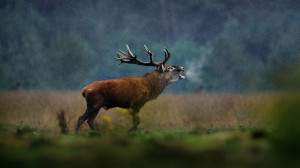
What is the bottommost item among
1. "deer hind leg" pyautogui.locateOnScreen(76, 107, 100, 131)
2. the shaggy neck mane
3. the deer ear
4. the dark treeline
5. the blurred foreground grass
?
the blurred foreground grass

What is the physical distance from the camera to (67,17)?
813 inches

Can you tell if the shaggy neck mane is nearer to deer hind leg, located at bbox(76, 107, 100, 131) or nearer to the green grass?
deer hind leg, located at bbox(76, 107, 100, 131)

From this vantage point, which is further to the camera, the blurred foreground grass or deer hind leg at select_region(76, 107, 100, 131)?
deer hind leg at select_region(76, 107, 100, 131)

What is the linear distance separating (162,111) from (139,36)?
14191 millimetres

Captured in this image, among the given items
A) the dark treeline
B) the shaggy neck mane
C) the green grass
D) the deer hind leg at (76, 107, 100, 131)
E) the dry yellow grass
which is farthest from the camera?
the dark treeline

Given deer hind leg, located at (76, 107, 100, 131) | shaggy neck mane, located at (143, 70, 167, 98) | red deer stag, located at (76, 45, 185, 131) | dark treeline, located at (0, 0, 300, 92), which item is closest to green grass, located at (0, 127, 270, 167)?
red deer stag, located at (76, 45, 185, 131)

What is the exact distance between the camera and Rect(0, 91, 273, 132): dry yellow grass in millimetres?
7234

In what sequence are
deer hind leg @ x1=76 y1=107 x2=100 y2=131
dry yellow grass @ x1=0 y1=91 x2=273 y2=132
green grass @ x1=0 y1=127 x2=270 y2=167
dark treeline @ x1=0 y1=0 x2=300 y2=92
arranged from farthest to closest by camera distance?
dark treeline @ x1=0 y1=0 x2=300 y2=92 → dry yellow grass @ x1=0 y1=91 x2=273 y2=132 → deer hind leg @ x1=76 y1=107 x2=100 y2=131 → green grass @ x1=0 y1=127 x2=270 y2=167

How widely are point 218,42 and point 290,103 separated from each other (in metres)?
17.8

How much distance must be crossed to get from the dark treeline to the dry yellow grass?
8.03m

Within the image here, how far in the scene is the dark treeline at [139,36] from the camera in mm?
18297

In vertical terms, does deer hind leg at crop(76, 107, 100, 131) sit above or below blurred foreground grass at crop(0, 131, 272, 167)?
above

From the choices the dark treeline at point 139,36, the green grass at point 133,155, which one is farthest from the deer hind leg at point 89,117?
the dark treeline at point 139,36

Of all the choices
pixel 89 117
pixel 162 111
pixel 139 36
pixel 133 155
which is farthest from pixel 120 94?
pixel 139 36
